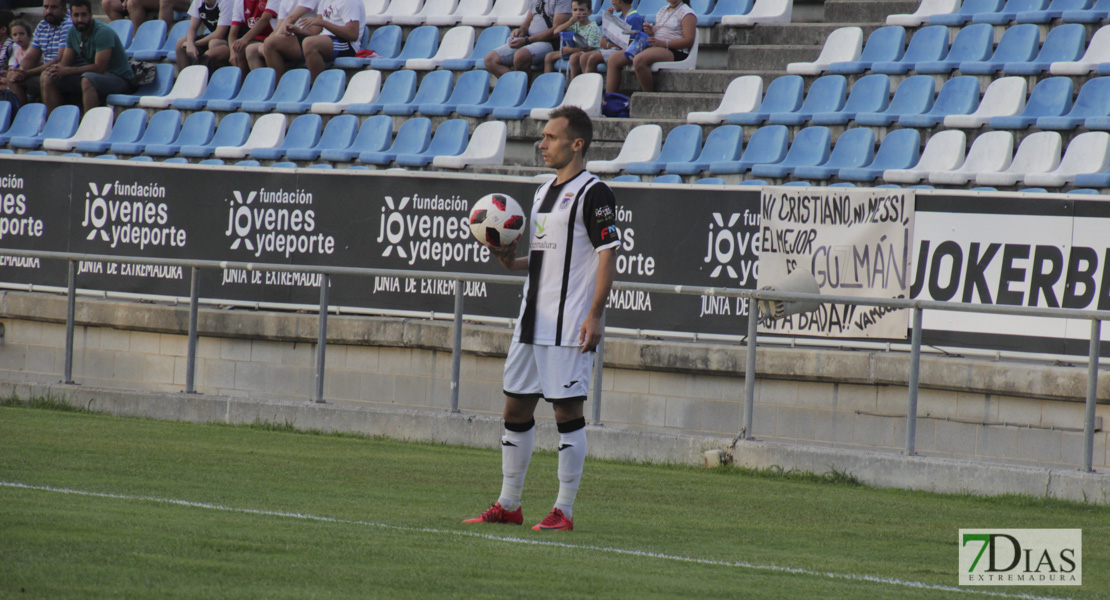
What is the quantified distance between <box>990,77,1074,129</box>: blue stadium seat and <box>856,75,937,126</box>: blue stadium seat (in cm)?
97

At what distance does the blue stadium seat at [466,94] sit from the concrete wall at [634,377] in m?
4.33

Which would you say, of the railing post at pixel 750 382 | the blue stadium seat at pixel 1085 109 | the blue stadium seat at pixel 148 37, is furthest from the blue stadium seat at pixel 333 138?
the blue stadium seat at pixel 1085 109

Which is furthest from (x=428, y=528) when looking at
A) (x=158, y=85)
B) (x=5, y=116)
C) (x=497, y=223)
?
(x=5, y=116)

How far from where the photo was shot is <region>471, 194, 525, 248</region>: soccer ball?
7.30 metres

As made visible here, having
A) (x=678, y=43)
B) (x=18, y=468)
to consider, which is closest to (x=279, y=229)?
(x=678, y=43)

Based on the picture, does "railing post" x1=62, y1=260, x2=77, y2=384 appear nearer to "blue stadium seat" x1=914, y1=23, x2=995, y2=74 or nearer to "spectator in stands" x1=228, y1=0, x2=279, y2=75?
"spectator in stands" x1=228, y1=0, x2=279, y2=75

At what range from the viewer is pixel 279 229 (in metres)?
14.7

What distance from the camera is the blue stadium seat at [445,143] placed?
1608cm

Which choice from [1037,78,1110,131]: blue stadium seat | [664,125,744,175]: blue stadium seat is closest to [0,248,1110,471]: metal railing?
[664,125,744,175]: blue stadium seat

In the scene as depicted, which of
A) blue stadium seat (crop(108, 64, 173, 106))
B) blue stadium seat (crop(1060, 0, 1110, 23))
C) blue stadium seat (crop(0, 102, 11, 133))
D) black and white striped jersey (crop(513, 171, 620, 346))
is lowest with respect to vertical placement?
black and white striped jersey (crop(513, 171, 620, 346))

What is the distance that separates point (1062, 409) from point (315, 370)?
19.4 ft

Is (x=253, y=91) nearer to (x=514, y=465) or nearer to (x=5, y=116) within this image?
(x=5, y=116)

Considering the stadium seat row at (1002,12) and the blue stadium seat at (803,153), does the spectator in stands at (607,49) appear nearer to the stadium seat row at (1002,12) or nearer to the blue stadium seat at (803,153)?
the stadium seat row at (1002,12)

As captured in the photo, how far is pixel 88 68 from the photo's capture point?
19.3 metres
